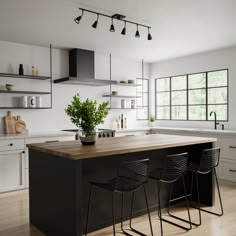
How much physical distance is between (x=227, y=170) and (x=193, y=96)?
1.98 metres

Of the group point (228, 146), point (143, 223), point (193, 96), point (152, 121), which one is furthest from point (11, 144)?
point (193, 96)

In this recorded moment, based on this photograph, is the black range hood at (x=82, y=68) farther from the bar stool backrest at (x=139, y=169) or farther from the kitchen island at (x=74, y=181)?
the bar stool backrest at (x=139, y=169)

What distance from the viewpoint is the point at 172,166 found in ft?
9.20

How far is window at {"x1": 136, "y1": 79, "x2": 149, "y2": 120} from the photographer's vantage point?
23.0 feet

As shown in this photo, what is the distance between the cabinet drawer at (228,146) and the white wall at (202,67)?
0.67 m

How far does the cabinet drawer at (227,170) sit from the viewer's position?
488 cm

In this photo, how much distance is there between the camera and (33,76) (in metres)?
4.96

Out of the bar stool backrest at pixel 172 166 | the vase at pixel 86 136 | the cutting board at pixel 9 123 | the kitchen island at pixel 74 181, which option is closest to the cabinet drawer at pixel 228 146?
the kitchen island at pixel 74 181

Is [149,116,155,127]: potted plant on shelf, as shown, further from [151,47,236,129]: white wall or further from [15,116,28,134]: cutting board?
[15,116,28,134]: cutting board

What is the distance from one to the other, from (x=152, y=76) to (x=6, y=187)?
14.8 ft

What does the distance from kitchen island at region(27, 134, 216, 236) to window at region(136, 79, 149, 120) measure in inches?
141

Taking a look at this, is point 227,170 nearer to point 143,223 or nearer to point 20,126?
point 143,223

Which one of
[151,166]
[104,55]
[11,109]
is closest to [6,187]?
[11,109]

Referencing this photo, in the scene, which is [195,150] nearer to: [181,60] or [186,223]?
[186,223]
